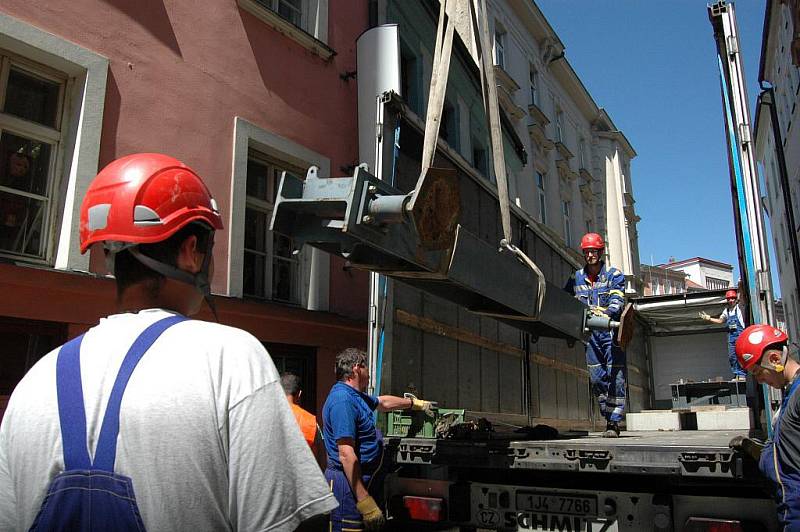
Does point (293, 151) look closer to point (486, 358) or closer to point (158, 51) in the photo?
point (158, 51)

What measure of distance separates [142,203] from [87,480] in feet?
1.70

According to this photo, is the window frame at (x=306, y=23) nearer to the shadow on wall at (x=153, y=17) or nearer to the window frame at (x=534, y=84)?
the shadow on wall at (x=153, y=17)

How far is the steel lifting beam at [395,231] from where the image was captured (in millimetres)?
2746

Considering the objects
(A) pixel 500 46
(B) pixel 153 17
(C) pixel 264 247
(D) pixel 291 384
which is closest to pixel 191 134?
(B) pixel 153 17

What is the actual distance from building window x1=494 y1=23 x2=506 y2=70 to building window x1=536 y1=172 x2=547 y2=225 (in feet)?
10.4

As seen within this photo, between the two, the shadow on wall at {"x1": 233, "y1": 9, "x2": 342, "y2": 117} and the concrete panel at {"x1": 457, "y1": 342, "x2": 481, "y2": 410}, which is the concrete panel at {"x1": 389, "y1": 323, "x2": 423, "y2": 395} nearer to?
the concrete panel at {"x1": 457, "y1": 342, "x2": 481, "y2": 410}

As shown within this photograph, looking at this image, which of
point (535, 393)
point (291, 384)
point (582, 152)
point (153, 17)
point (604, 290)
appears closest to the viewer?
point (291, 384)

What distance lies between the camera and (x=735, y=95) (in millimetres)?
4098

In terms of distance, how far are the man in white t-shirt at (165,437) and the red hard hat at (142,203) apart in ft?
0.55

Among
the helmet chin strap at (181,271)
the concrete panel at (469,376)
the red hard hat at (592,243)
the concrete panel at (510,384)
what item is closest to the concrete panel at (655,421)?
the concrete panel at (510,384)

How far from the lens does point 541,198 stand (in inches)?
648

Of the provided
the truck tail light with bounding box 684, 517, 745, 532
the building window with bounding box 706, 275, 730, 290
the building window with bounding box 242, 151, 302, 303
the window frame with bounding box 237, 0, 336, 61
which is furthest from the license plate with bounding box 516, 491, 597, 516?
the building window with bounding box 706, 275, 730, 290

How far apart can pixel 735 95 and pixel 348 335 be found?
4.65m

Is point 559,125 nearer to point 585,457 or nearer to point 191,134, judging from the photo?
point 191,134
